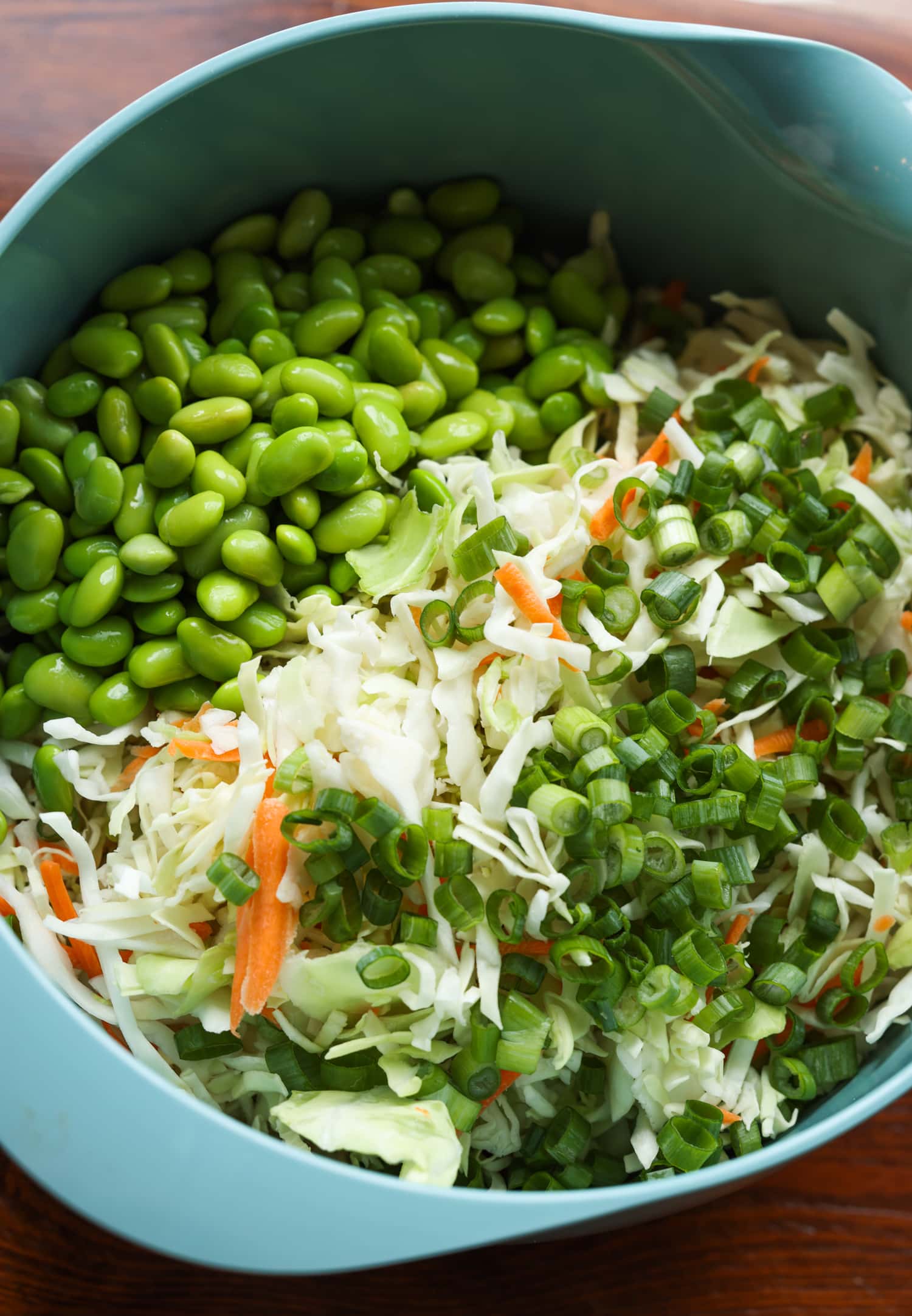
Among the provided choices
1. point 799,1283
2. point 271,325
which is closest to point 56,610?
point 271,325

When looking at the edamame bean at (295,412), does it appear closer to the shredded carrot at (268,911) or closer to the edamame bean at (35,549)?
the edamame bean at (35,549)

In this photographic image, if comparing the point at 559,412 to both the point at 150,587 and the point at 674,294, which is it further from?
the point at 150,587

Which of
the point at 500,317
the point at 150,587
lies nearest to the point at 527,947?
the point at 150,587

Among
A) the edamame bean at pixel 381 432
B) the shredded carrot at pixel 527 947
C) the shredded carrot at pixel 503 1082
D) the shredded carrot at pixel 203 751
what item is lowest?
the shredded carrot at pixel 503 1082

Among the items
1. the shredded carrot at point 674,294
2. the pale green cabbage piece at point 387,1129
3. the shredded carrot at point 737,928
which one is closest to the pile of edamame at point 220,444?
the shredded carrot at point 674,294

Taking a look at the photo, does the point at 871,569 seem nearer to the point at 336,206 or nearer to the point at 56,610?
the point at 336,206
